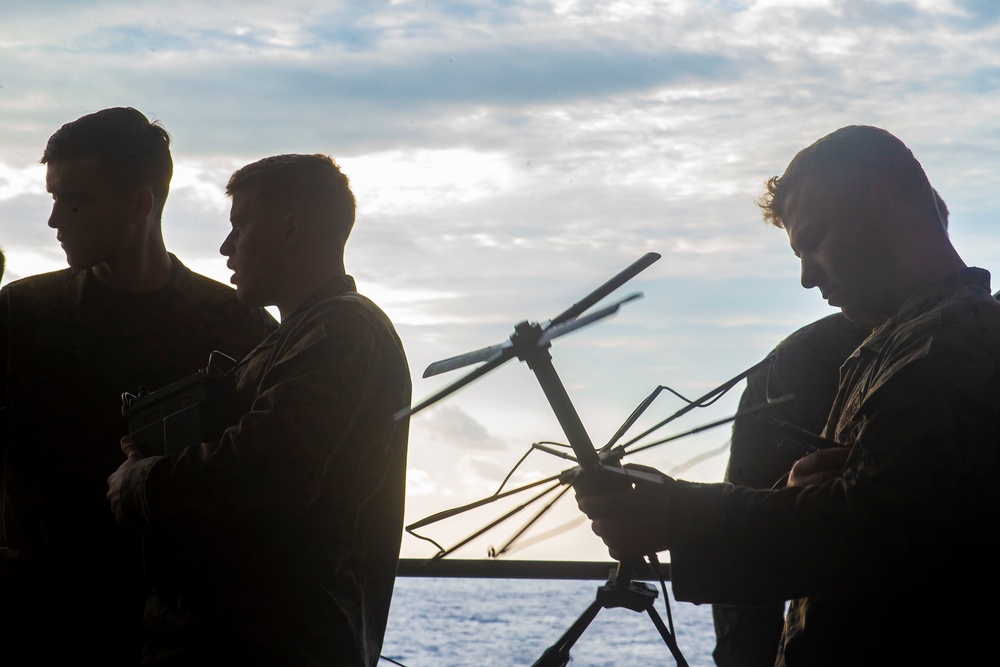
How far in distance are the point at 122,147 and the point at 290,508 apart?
1.16 metres

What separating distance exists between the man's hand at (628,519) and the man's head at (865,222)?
0.49 m

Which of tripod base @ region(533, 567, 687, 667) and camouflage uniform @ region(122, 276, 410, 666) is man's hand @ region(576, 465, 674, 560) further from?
camouflage uniform @ region(122, 276, 410, 666)

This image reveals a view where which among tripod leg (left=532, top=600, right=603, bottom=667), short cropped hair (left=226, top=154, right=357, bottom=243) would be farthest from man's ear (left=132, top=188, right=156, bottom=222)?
tripod leg (left=532, top=600, right=603, bottom=667)

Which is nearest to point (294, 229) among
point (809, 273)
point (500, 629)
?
point (809, 273)

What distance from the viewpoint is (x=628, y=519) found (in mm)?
1389

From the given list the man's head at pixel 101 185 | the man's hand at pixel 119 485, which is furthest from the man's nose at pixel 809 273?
the man's head at pixel 101 185

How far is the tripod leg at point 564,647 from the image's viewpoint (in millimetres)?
1277

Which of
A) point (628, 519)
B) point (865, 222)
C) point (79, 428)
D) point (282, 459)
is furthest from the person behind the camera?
point (79, 428)

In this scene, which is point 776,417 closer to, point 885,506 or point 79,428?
point 885,506

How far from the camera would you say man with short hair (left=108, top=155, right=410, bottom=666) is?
1788 millimetres

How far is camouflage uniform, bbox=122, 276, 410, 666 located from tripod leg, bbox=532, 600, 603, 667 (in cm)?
66

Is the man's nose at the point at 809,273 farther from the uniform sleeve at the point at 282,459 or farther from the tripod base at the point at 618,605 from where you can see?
the uniform sleeve at the point at 282,459

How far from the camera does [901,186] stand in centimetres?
162

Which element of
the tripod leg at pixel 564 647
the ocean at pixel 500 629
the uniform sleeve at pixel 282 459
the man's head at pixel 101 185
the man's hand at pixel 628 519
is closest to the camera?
the tripod leg at pixel 564 647
